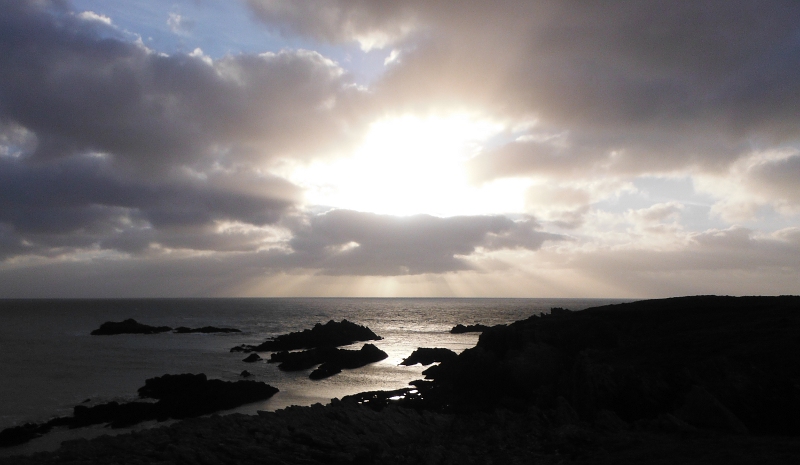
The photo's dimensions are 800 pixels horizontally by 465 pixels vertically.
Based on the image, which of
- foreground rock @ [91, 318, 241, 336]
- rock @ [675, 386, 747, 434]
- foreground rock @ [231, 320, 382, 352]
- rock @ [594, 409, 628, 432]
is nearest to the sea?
foreground rock @ [231, 320, 382, 352]

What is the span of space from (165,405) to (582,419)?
29.5 metres

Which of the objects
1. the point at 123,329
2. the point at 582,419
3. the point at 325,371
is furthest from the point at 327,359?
the point at 123,329

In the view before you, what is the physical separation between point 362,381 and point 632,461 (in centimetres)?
3534

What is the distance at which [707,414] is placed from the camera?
18.4m

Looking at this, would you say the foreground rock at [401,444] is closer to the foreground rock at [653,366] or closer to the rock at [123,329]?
the foreground rock at [653,366]

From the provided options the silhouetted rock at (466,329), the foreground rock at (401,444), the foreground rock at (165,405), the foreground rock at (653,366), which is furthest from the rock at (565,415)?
the silhouetted rock at (466,329)

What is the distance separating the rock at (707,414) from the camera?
1775cm

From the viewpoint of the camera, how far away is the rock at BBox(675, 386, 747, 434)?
58.2 ft

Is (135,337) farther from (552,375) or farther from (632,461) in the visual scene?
(632,461)

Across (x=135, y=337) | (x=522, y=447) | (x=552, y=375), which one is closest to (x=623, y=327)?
(x=552, y=375)

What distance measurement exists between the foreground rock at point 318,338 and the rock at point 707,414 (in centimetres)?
6299

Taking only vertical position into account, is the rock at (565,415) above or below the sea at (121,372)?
above

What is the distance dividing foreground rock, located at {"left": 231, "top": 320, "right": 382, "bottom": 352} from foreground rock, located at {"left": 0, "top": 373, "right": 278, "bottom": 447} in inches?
1230

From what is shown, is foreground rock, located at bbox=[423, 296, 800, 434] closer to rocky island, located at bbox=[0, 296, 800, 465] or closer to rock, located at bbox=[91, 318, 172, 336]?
rocky island, located at bbox=[0, 296, 800, 465]
